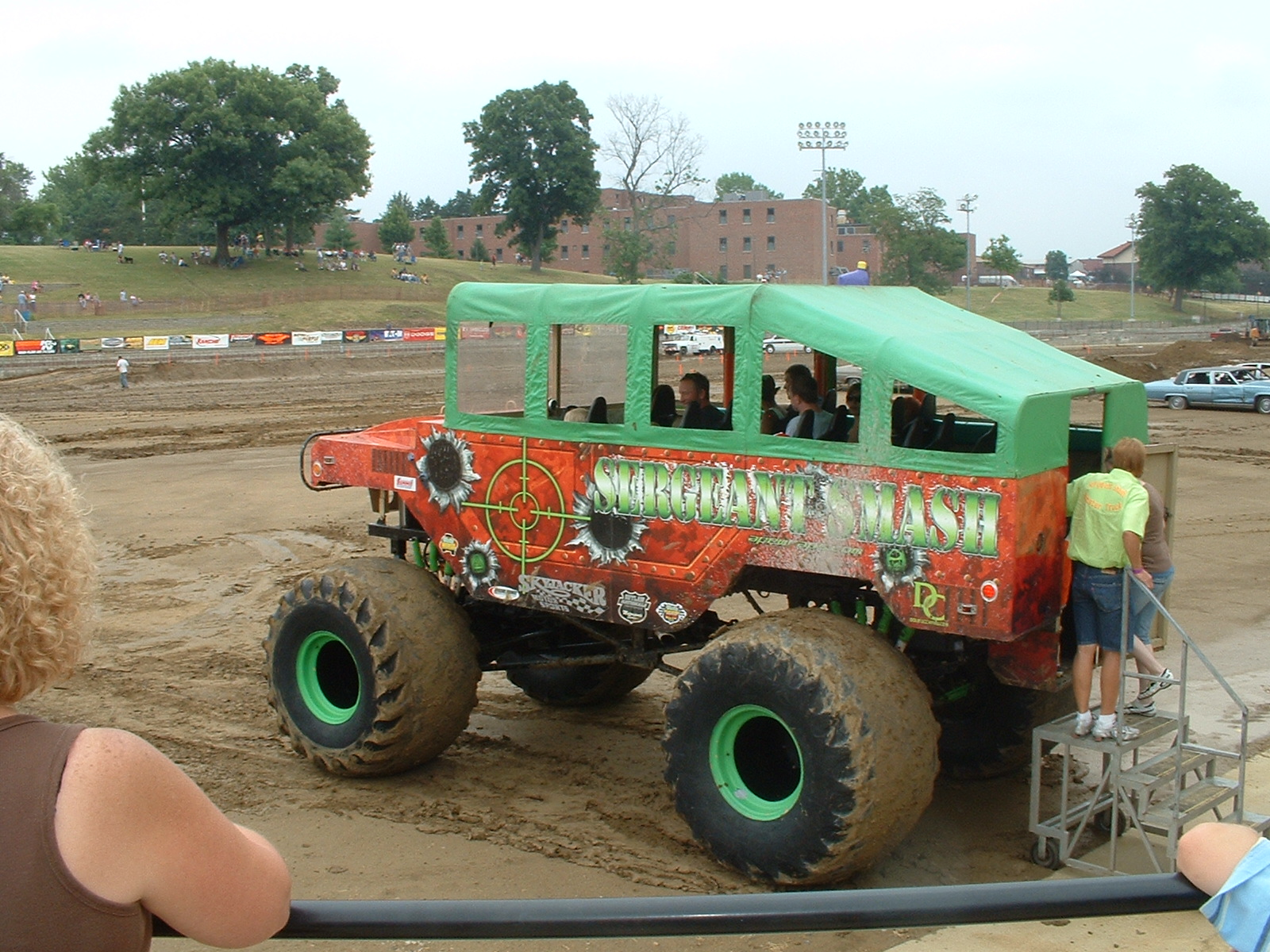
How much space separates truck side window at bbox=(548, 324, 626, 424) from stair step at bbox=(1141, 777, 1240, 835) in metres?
3.69

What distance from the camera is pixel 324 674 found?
838cm

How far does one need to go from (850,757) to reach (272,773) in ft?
14.0

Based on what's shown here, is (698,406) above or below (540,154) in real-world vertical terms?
below

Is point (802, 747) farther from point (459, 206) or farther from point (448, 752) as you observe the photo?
point (459, 206)

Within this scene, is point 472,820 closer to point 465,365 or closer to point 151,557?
point 465,365

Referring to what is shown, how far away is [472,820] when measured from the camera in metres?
7.41

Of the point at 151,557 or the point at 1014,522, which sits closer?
the point at 1014,522

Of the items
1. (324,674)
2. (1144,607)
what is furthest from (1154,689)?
(324,674)

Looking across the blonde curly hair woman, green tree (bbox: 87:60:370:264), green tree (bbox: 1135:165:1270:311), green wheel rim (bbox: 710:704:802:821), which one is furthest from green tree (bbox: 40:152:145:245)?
the blonde curly hair woman

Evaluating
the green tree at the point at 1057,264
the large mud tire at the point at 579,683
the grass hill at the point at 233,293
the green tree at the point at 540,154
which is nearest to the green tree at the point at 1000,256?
the grass hill at the point at 233,293

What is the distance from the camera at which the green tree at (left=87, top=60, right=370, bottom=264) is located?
244ft

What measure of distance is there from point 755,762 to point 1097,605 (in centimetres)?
197

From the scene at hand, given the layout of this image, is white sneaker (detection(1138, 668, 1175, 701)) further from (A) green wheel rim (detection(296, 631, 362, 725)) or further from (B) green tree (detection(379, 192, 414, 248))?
(B) green tree (detection(379, 192, 414, 248))

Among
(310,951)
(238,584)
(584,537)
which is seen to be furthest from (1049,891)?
(238,584)
